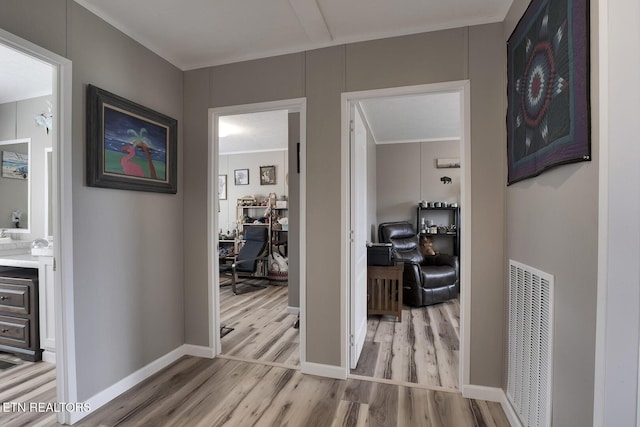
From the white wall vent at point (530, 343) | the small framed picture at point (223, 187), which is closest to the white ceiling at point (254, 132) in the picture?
the small framed picture at point (223, 187)

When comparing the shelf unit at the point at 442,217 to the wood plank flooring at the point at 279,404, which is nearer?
the wood plank flooring at the point at 279,404

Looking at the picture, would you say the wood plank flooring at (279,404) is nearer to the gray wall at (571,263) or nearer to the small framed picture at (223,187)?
the gray wall at (571,263)

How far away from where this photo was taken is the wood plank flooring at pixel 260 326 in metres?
2.62

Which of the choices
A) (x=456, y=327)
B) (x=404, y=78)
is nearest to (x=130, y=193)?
(x=404, y=78)

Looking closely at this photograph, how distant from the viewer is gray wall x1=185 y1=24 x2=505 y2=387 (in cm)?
192

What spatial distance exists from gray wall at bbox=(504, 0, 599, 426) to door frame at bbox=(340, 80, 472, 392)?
0.54m

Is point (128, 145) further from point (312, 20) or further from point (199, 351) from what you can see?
point (199, 351)

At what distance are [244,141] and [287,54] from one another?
3.20 meters

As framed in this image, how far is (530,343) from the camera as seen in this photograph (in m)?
1.44

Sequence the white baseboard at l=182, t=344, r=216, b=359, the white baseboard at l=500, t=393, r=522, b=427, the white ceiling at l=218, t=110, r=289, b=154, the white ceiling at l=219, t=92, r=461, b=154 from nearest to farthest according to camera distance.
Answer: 1. the white baseboard at l=500, t=393, r=522, b=427
2. the white baseboard at l=182, t=344, r=216, b=359
3. the white ceiling at l=219, t=92, r=461, b=154
4. the white ceiling at l=218, t=110, r=289, b=154

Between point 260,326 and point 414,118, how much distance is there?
329 centimetres

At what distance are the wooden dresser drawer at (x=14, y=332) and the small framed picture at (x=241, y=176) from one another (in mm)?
4027

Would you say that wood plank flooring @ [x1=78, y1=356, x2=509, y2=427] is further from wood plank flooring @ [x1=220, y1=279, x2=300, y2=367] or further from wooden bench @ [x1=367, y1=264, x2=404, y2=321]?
wooden bench @ [x1=367, y1=264, x2=404, y2=321]

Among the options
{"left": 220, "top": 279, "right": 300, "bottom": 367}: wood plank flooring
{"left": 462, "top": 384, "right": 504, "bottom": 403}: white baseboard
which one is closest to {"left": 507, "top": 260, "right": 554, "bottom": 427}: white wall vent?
{"left": 462, "top": 384, "right": 504, "bottom": 403}: white baseboard
